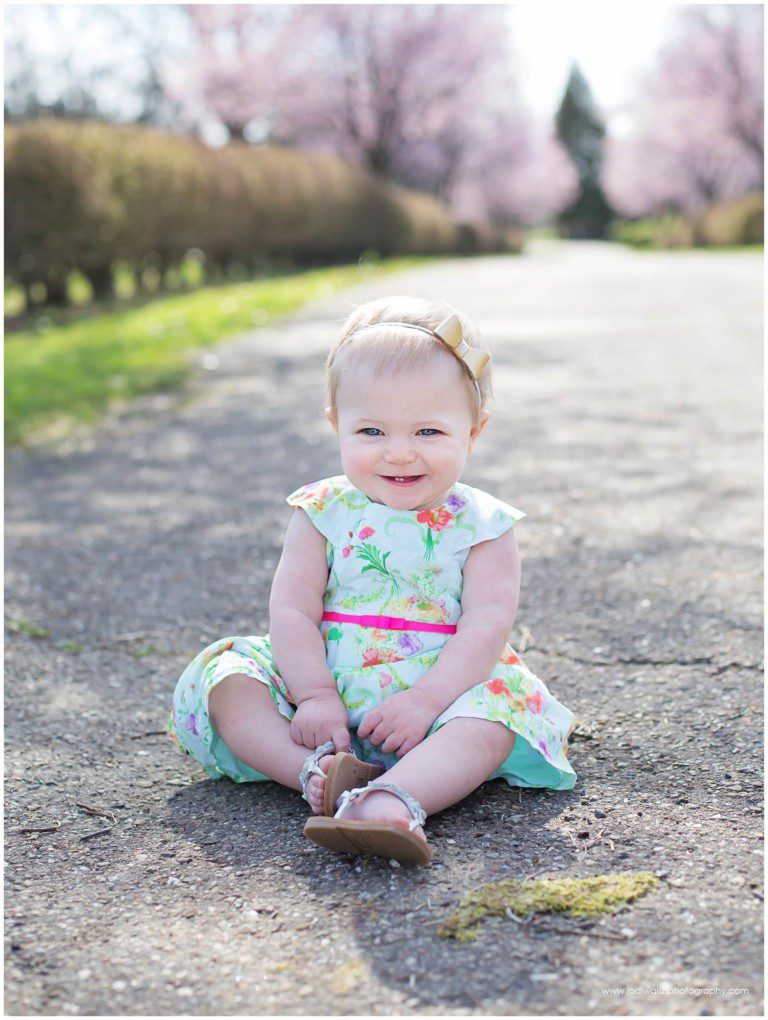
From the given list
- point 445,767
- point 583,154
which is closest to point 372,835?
point 445,767

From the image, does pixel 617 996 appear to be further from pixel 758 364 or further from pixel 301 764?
pixel 758 364

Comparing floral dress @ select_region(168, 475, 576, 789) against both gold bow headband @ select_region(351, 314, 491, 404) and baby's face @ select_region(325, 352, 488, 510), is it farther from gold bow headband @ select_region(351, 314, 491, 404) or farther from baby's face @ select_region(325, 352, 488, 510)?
gold bow headband @ select_region(351, 314, 491, 404)

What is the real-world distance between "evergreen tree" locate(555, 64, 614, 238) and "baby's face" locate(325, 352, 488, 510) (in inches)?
2781

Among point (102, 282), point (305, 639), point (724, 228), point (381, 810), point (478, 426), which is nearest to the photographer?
point (381, 810)

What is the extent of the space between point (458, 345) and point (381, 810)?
834 millimetres

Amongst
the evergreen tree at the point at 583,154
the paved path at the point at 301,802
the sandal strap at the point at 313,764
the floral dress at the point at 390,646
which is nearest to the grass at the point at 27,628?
the paved path at the point at 301,802

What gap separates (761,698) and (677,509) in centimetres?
148

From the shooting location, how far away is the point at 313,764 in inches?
68.9

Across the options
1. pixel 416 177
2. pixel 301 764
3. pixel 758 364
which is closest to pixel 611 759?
pixel 301 764

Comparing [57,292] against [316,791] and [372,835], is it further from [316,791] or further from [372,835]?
[372,835]

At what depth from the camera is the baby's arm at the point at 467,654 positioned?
180 cm

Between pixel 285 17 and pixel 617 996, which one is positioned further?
pixel 285 17

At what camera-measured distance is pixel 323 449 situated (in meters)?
4.64

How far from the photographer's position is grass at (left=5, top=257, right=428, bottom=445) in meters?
5.41
